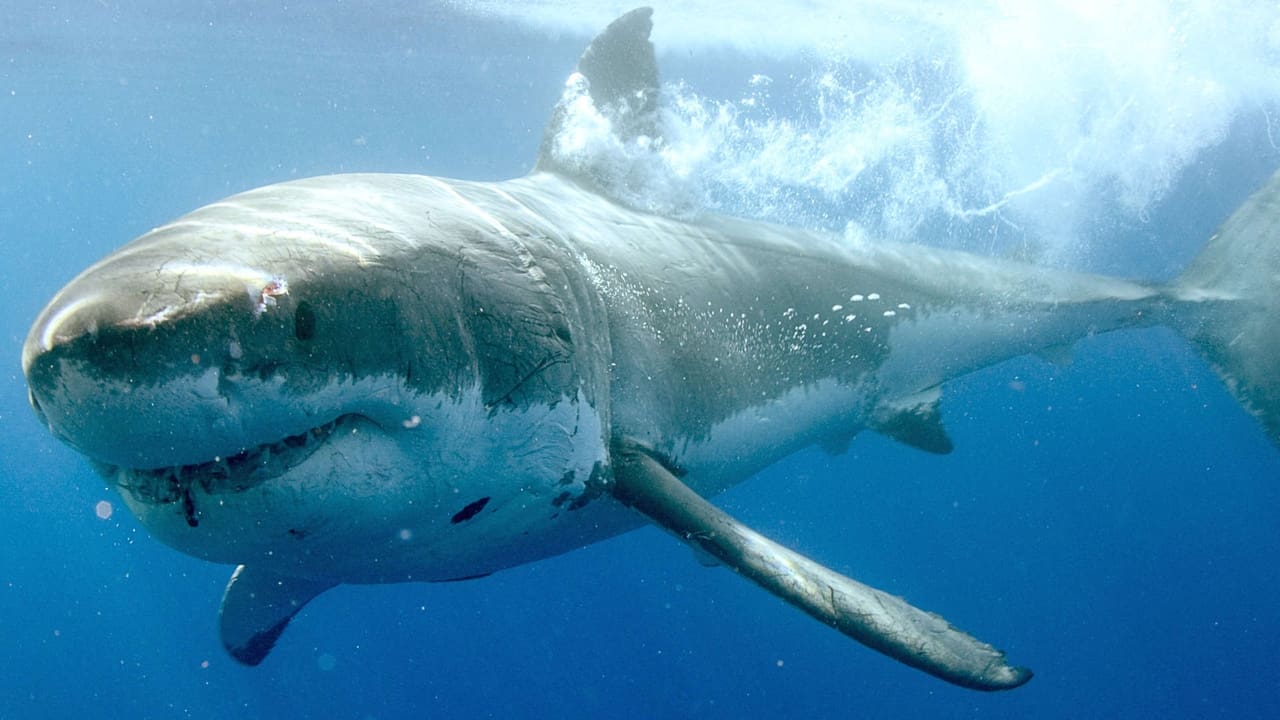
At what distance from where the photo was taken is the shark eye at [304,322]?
1957mm

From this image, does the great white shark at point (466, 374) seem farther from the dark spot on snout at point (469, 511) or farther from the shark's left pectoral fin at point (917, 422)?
the shark's left pectoral fin at point (917, 422)

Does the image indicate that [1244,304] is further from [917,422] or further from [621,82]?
[621,82]

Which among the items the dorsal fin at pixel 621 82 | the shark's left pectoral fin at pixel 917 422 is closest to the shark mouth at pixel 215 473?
the dorsal fin at pixel 621 82

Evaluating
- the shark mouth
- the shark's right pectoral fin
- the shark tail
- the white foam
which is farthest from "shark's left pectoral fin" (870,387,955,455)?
the white foam

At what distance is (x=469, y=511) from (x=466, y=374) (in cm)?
65

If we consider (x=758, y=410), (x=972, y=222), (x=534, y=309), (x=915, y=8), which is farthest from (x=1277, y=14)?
(x=534, y=309)

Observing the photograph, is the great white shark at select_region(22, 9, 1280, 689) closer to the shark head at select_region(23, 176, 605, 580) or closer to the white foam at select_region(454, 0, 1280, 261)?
the shark head at select_region(23, 176, 605, 580)

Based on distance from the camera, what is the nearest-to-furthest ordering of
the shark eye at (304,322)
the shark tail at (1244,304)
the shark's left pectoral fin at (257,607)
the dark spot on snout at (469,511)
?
the shark eye at (304,322) → the dark spot on snout at (469,511) → the shark's left pectoral fin at (257,607) → the shark tail at (1244,304)

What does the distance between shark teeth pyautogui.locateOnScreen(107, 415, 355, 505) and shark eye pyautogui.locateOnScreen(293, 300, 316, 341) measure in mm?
292

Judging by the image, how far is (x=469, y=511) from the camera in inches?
116

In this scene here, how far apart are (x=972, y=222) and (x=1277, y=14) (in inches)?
487

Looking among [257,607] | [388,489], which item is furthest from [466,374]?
[257,607]

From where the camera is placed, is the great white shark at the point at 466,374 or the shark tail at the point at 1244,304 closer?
the great white shark at the point at 466,374

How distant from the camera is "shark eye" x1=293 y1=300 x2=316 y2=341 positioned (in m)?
1.96
